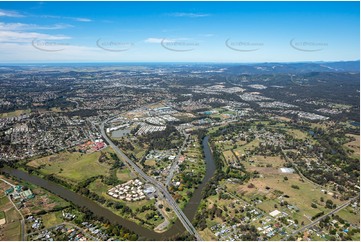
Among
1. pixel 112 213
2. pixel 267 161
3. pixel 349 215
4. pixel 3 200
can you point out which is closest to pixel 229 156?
pixel 267 161

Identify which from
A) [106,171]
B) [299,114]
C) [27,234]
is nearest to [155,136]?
[106,171]

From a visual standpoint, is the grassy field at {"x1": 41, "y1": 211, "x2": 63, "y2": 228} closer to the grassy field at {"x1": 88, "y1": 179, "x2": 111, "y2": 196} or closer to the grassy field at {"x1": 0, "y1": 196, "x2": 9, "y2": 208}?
the grassy field at {"x1": 88, "y1": 179, "x2": 111, "y2": 196}

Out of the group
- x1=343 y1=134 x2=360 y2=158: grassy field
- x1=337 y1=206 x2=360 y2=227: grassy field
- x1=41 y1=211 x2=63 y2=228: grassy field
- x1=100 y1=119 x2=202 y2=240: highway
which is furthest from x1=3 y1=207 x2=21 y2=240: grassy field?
x1=343 y1=134 x2=360 y2=158: grassy field

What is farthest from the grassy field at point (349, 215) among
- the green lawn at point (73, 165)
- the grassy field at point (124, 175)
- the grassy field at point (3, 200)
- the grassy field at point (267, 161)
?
the grassy field at point (3, 200)

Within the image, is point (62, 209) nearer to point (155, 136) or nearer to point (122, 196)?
point (122, 196)

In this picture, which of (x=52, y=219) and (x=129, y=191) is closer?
(x=52, y=219)

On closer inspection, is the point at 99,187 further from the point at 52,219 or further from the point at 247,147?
the point at 247,147
